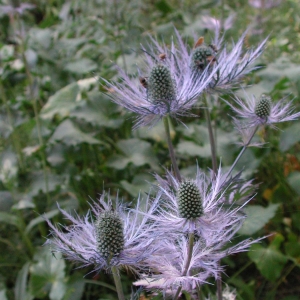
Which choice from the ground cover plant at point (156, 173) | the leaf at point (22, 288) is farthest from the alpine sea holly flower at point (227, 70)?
the leaf at point (22, 288)

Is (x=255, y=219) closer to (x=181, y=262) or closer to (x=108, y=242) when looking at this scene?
(x=181, y=262)

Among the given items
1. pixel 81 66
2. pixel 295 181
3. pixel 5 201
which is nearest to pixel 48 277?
pixel 5 201

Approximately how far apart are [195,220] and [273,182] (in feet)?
5.03

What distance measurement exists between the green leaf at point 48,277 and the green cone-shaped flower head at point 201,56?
91cm

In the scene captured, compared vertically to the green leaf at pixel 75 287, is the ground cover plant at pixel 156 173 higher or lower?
higher

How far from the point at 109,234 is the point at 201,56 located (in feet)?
1.69

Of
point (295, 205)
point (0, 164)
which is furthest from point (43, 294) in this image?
point (295, 205)

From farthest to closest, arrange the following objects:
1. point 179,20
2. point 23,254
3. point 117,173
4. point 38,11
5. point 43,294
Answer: point 38,11 < point 179,20 < point 117,173 < point 23,254 < point 43,294

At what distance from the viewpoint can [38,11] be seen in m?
4.86

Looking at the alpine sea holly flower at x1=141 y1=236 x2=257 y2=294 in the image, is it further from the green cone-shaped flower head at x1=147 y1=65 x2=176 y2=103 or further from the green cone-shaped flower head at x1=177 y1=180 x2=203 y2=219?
the green cone-shaped flower head at x1=147 y1=65 x2=176 y2=103

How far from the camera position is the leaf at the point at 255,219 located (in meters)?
1.39

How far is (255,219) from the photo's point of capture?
145 cm

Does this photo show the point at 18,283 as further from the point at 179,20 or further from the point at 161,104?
the point at 179,20

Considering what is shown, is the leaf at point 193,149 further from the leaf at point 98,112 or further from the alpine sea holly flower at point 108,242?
the alpine sea holly flower at point 108,242
